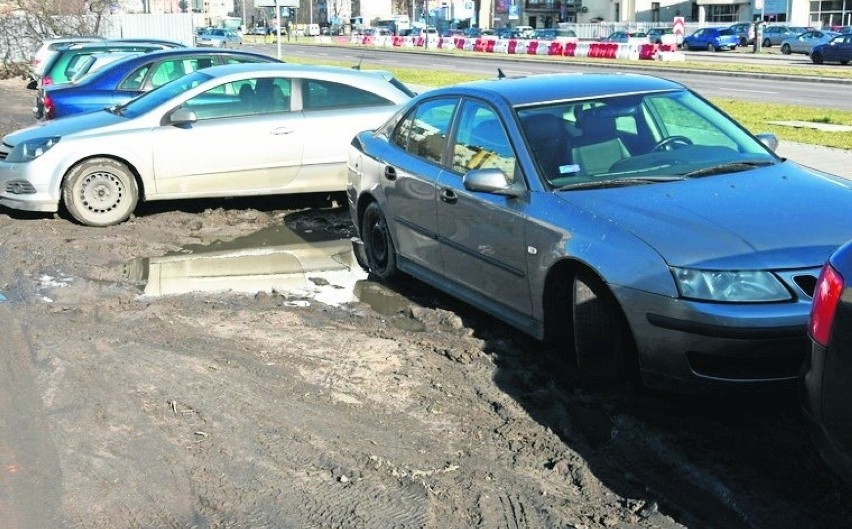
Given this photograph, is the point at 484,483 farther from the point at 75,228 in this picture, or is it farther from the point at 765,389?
the point at 75,228

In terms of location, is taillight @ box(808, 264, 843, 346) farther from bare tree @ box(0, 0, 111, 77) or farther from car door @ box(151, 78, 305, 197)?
bare tree @ box(0, 0, 111, 77)

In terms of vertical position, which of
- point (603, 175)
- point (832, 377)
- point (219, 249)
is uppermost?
point (603, 175)

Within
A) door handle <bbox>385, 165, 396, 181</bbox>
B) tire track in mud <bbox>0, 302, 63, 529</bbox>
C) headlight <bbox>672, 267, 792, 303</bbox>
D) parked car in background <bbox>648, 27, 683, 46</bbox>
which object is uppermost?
parked car in background <bbox>648, 27, 683, 46</bbox>

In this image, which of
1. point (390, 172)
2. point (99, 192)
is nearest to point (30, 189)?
point (99, 192)

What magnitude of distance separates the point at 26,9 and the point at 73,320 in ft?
132

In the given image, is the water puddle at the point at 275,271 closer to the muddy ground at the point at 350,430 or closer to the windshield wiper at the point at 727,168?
the muddy ground at the point at 350,430

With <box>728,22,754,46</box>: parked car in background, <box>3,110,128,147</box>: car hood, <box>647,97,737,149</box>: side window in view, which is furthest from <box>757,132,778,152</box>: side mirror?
<box>728,22,754,46</box>: parked car in background

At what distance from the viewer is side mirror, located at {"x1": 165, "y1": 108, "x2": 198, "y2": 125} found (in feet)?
33.8

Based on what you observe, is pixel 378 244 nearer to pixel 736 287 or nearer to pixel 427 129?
pixel 427 129

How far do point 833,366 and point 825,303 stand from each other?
216 millimetres

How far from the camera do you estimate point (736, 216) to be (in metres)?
5.20

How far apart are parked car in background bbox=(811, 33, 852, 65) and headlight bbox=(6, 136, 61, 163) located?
136ft

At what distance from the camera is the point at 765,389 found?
15.6 feet

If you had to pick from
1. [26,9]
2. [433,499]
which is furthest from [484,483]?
[26,9]
